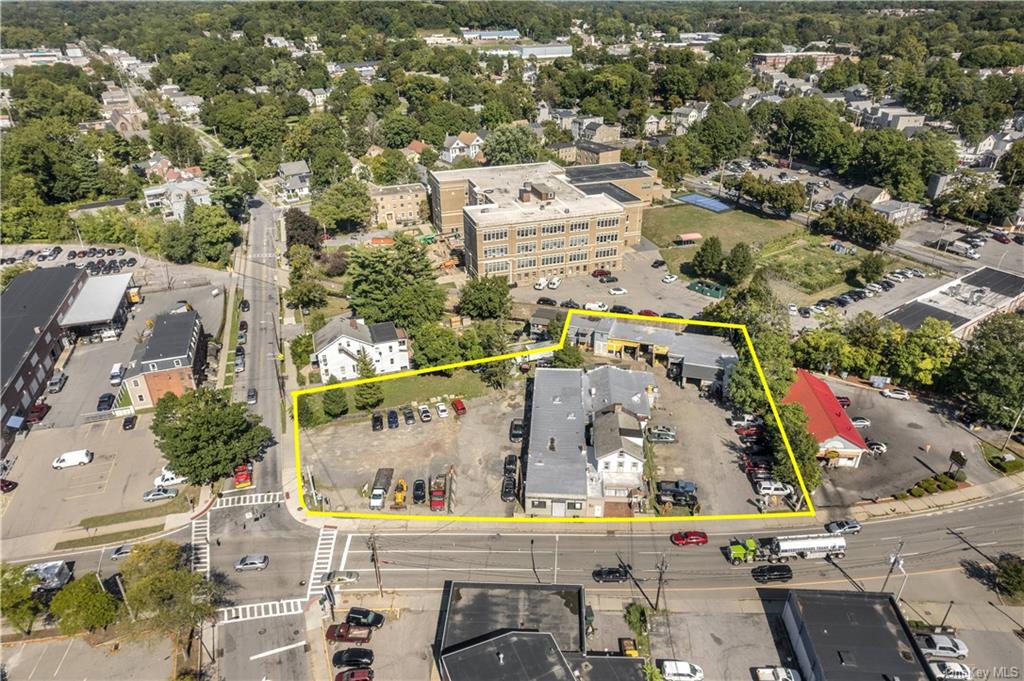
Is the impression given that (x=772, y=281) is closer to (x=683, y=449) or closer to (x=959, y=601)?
(x=683, y=449)

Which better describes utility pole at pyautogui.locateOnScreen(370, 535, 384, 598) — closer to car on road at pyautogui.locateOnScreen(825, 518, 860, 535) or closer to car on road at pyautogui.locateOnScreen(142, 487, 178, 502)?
car on road at pyautogui.locateOnScreen(142, 487, 178, 502)

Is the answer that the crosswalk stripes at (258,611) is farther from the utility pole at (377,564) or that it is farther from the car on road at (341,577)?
the utility pole at (377,564)

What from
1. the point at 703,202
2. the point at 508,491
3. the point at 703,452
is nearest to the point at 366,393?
the point at 508,491

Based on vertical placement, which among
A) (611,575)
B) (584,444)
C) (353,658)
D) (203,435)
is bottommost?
(353,658)

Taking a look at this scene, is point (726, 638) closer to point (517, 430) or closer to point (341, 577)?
point (517, 430)

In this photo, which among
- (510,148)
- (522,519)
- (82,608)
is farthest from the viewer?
(510,148)

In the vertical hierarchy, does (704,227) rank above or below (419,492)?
above

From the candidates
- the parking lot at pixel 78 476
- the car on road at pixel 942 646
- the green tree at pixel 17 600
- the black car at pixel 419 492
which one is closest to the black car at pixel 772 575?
the car on road at pixel 942 646
